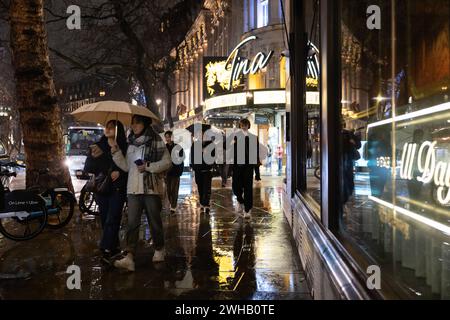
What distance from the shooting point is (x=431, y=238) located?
504 centimetres

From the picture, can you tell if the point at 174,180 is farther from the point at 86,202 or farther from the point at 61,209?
the point at 61,209

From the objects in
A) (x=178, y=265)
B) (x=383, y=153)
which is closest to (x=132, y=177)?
(x=178, y=265)

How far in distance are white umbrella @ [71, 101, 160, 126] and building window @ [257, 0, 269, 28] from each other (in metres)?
27.6

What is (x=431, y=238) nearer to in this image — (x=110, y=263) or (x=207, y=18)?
(x=110, y=263)

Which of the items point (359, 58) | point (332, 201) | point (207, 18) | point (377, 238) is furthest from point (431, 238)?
point (207, 18)

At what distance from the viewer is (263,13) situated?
3356 centimetres

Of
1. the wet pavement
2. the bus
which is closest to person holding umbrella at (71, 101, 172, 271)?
the wet pavement

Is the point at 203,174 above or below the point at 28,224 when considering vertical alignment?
above

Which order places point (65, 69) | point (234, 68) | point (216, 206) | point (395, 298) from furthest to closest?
point (65, 69)
point (234, 68)
point (216, 206)
point (395, 298)

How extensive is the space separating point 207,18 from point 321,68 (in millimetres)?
46826

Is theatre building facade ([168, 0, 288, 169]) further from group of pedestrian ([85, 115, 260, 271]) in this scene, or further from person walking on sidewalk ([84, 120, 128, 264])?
person walking on sidewalk ([84, 120, 128, 264])

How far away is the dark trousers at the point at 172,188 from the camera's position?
10.4 m

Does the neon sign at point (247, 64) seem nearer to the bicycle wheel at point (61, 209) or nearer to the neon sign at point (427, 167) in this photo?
the bicycle wheel at point (61, 209)

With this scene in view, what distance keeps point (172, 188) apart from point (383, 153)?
6.86m
